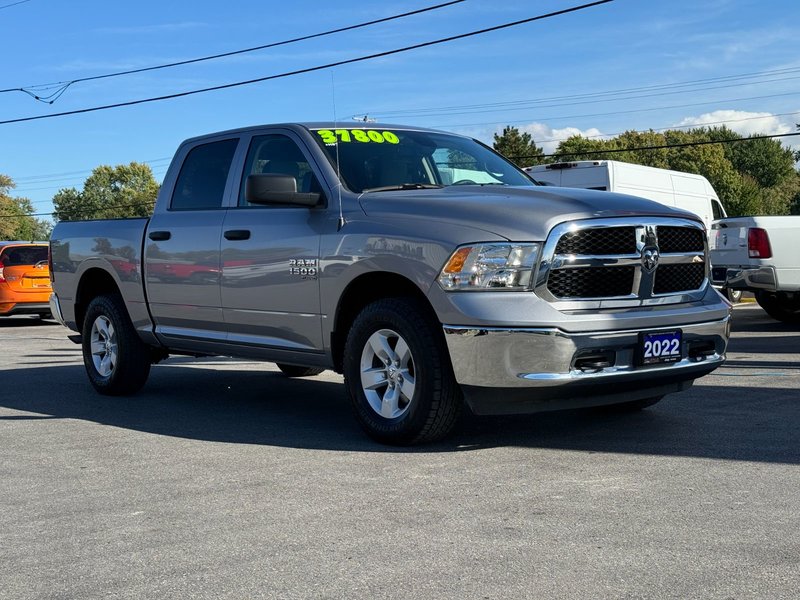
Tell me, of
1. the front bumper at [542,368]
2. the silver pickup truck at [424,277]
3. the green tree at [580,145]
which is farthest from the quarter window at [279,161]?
the green tree at [580,145]

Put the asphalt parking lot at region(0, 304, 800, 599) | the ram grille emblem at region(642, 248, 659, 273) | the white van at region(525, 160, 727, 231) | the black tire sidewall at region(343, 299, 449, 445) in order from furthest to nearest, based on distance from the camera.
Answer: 1. the white van at region(525, 160, 727, 231)
2. the ram grille emblem at region(642, 248, 659, 273)
3. the black tire sidewall at region(343, 299, 449, 445)
4. the asphalt parking lot at region(0, 304, 800, 599)

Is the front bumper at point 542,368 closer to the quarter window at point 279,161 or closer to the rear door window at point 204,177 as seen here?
the quarter window at point 279,161

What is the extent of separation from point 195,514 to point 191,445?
1.73 m

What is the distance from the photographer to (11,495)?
5.09 meters

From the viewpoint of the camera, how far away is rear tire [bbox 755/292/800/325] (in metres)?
14.8

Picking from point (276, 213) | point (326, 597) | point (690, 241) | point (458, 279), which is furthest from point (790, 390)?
point (326, 597)

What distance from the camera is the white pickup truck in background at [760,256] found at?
13.7 meters

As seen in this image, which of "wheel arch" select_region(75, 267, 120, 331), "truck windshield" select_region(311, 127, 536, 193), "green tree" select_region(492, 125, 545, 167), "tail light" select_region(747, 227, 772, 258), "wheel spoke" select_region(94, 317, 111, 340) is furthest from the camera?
→ "green tree" select_region(492, 125, 545, 167)

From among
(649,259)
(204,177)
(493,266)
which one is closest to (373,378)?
(493,266)

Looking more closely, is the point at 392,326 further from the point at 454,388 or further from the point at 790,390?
the point at 790,390

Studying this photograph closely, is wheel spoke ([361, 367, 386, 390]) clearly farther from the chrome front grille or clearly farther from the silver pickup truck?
the chrome front grille

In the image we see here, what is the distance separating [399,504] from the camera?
15.3 feet

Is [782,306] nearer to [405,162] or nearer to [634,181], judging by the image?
[634,181]

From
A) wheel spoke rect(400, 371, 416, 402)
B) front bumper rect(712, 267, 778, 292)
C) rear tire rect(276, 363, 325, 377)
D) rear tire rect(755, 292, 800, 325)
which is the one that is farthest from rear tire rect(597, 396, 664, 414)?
rear tire rect(755, 292, 800, 325)
